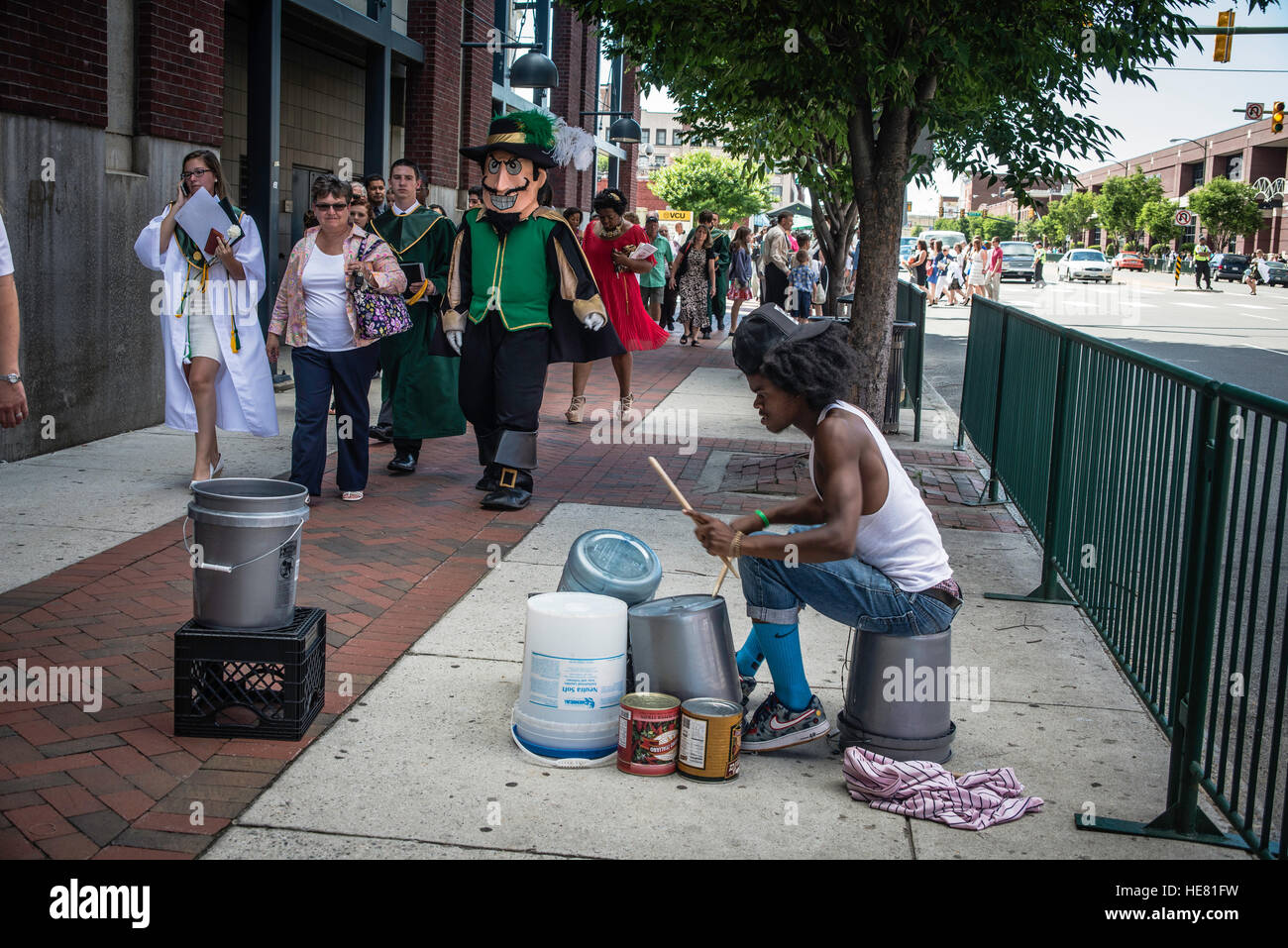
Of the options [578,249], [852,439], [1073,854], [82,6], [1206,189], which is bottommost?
[1073,854]

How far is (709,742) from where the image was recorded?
3783 mm

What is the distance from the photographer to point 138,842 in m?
3.26

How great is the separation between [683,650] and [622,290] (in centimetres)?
738

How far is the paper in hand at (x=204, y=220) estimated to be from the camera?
668cm

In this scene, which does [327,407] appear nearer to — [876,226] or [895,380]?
[876,226]

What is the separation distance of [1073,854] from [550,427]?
7.26 m

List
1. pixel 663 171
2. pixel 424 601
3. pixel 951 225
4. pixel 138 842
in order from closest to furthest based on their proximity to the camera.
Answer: pixel 138 842
pixel 424 601
pixel 663 171
pixel 951 225

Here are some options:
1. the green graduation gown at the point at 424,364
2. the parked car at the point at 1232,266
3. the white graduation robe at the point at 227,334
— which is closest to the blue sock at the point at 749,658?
the white graduation robe at the point at 227,334

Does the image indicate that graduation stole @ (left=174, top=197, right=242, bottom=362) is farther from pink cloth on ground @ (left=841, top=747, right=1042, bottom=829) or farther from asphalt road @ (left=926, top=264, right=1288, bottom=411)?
asphalt road @ (left=926, top=264, right=1288, bottom=411)

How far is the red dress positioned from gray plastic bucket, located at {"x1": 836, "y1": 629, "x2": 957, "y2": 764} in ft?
23.5

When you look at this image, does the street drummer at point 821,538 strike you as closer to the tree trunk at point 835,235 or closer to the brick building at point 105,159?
the brick building at point 105,159

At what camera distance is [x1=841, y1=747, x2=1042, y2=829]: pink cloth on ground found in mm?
3611

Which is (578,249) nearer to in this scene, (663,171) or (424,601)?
(424,601)

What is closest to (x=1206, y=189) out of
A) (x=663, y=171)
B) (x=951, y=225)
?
(x=663, y=171)
